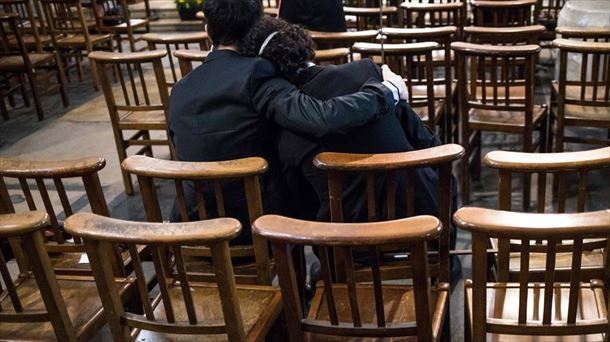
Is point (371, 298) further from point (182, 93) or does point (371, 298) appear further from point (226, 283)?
point (182, 93)

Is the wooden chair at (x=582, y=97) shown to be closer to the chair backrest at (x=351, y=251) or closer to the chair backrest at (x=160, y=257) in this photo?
the chair backrest at (x=351, y=251)

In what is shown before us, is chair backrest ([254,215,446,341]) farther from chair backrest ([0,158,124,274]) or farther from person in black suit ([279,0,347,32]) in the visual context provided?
person in black suit ([279,0,347,32])

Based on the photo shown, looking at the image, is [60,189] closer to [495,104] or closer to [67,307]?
[67,307]

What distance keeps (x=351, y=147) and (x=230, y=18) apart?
54cm

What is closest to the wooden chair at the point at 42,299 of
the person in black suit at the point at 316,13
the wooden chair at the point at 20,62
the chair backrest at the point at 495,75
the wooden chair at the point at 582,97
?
the chair backrest at the point at 495,75

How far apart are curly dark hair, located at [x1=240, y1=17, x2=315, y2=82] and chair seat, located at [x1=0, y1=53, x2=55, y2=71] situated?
3487mm

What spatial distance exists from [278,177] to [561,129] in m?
1.51

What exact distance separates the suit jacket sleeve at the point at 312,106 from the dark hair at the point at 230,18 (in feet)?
0.58

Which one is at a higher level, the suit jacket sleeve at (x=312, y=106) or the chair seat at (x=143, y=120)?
the suit jacket sleeve at (x=312, y=106)

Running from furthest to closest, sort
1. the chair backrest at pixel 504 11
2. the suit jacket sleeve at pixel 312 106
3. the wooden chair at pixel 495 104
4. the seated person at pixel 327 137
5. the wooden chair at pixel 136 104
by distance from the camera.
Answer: the chair backrest at pixel 504 11 → the wooden chair at pixel 136 104 → the wooden chair at pixel 495 104 → the seated person at pixel 327 137 → the suit jacket sleeve at pixel 312 106

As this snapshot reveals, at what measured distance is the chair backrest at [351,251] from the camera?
1139mm

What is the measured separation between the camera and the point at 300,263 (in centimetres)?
198

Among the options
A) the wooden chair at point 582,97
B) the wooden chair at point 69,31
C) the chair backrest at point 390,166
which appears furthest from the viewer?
the wooden chair at point 69,31

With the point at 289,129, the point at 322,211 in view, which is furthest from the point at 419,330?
the point at 289,129
